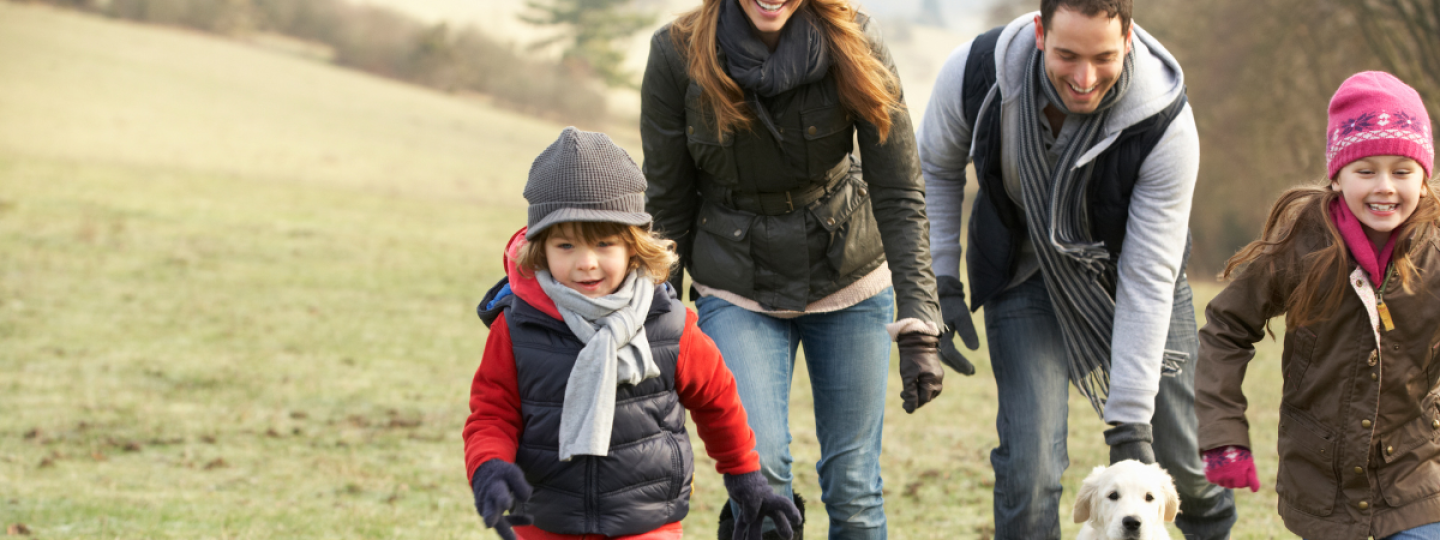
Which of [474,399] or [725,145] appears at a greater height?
[725,145]

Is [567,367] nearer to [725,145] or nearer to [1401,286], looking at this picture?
[725,145]

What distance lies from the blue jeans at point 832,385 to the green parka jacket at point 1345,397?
3.15ft

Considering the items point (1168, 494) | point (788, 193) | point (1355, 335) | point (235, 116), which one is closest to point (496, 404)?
point (788, 193)

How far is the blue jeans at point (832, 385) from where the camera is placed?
378 centimetres

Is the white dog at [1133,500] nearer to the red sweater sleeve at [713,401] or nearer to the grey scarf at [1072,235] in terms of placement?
the grey scarf at [1072,235]

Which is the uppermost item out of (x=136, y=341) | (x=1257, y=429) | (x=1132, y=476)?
(x=1132, y=476)

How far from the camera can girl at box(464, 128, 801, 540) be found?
9.91 feet

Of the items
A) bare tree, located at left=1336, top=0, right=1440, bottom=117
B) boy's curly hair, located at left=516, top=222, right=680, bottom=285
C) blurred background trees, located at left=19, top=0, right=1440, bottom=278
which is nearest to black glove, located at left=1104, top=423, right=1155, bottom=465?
boy's curly hair, located at left=516, top=222, right=680, bottom=285

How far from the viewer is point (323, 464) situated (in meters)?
8.27

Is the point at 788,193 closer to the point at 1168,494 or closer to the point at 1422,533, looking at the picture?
the point at 1168,494

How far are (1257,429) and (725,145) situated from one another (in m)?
7.36

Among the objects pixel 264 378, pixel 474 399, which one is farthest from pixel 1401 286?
pixel 264 378

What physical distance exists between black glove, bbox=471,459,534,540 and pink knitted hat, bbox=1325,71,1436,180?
2158 millimetres

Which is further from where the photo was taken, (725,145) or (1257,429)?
(1257,429)
